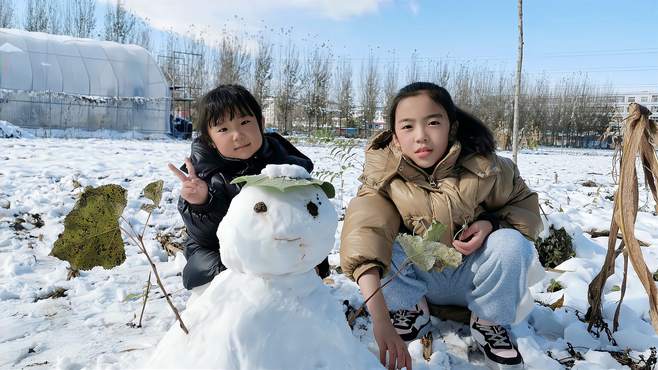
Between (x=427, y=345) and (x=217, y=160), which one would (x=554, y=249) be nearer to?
(x=427, y=345)

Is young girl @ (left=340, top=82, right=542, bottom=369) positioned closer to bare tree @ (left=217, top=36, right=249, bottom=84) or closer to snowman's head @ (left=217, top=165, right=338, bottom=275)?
snowman's head @ (left=217, top=165, right=338, bottom=275)

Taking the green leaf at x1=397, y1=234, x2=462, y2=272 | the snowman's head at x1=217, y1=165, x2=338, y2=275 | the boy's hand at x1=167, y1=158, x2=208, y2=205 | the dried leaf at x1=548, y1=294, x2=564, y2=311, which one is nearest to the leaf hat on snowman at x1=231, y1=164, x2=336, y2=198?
the snowman's head at x1=217, y1=165, x2=338, y2=275

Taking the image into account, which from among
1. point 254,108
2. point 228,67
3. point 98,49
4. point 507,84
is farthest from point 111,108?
point 507,84

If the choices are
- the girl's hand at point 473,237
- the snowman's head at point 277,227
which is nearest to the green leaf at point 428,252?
the snowman's head at point 277,227

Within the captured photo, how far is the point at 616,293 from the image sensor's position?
6.29ft

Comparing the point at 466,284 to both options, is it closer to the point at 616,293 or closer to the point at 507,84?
the point at 616,293

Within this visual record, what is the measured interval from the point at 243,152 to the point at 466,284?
3.01 feet

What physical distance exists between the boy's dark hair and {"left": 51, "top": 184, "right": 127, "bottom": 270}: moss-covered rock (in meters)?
0.71

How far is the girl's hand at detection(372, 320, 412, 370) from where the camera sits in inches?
47.6

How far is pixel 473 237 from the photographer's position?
59.6 inches

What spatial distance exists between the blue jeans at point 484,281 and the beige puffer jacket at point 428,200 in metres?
0.10

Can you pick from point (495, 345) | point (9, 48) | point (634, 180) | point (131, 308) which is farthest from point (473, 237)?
point (9, 48)

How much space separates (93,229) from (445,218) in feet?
3.46

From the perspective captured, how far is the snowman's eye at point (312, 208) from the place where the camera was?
0.85m
